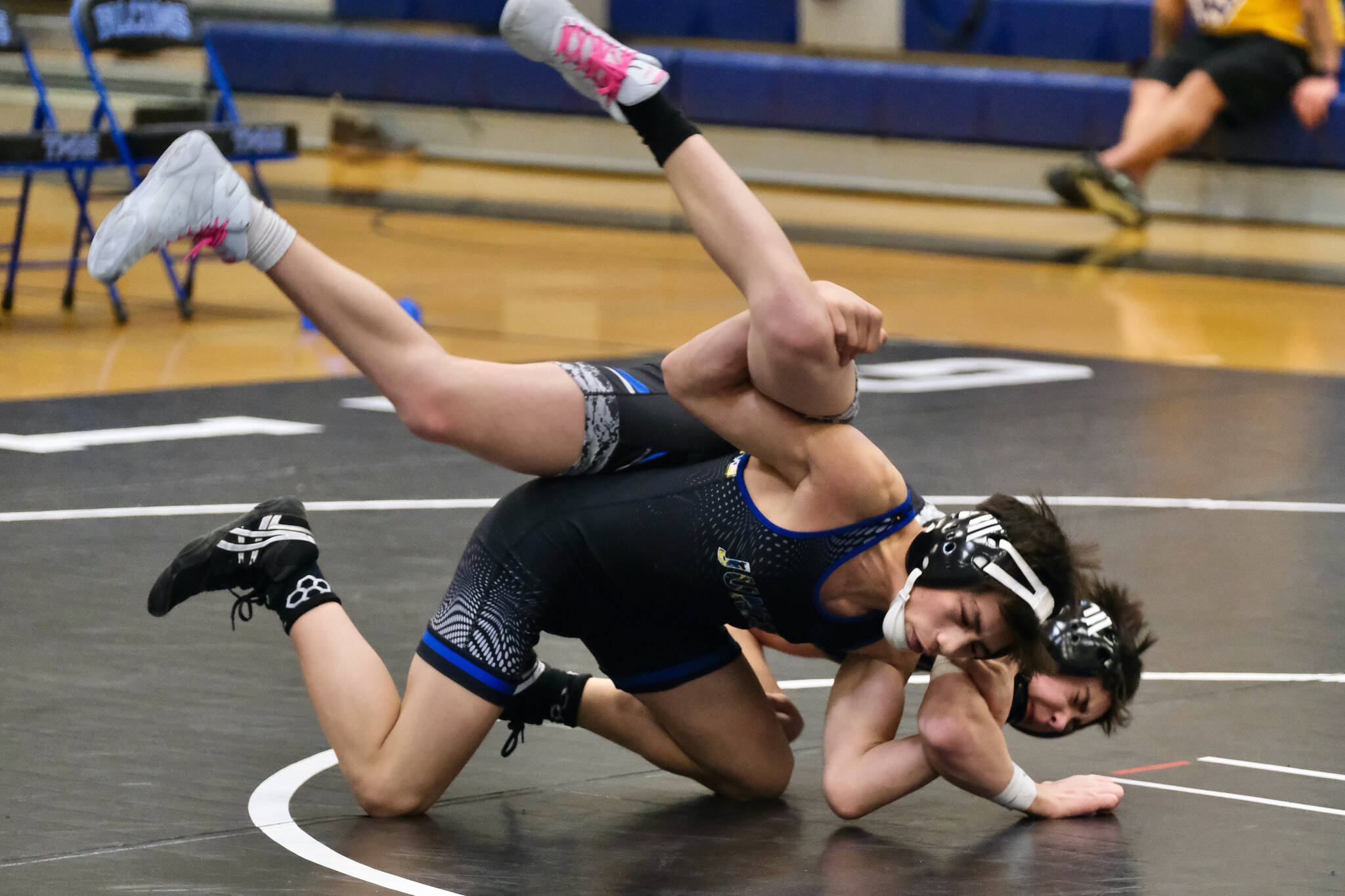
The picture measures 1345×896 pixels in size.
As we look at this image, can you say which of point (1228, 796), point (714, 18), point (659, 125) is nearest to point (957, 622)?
point (1228, 796)

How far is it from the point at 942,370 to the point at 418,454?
2.16m

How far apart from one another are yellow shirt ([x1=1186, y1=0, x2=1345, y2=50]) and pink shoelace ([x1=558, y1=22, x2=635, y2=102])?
23.4 feet

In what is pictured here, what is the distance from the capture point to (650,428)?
3092mm

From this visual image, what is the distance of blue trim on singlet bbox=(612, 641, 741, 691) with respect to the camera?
2975 millimetres

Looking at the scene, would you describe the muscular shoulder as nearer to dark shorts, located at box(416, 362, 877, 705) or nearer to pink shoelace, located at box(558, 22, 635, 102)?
dark shorts, located at box(416, 362, 877, 705)

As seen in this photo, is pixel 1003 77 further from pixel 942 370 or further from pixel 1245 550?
pixel 1245 550

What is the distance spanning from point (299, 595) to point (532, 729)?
0.46 meters

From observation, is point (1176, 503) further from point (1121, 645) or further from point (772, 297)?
point (772, 297)

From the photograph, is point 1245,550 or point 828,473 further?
point 1245,550

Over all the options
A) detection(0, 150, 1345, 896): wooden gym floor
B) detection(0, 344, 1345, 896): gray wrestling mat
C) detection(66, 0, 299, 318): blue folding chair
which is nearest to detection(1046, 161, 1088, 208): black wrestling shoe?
detection(0, 150, 1345, 896): wooden gym floor

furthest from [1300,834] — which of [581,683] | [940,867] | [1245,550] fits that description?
[1245,550]

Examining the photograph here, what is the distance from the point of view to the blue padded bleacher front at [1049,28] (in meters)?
11.0

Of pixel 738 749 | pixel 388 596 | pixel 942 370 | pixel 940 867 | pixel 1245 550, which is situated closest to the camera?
pixel 940 867

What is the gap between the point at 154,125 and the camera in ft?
25.5
